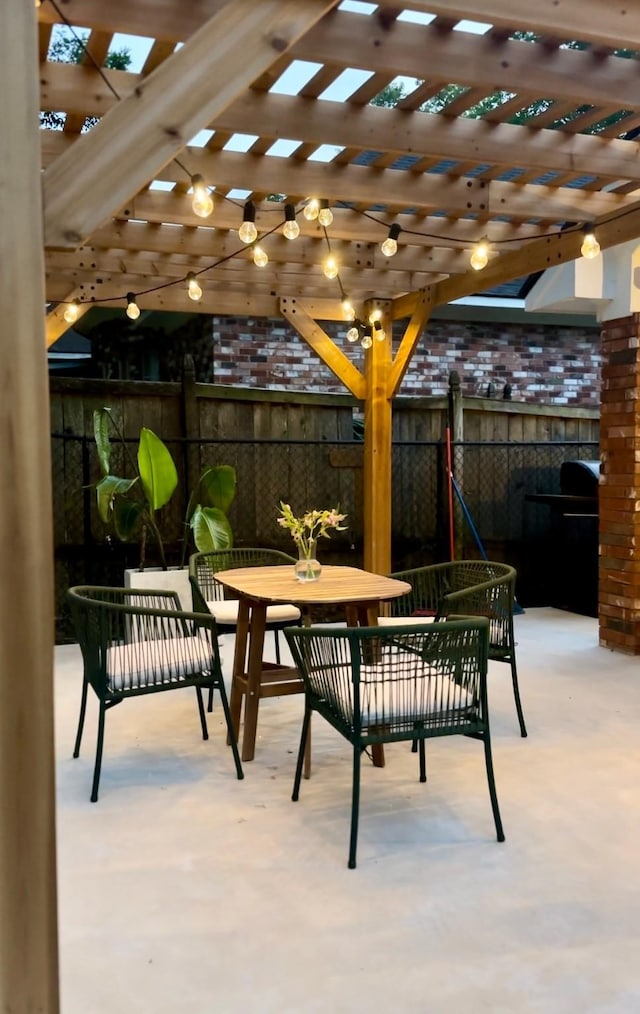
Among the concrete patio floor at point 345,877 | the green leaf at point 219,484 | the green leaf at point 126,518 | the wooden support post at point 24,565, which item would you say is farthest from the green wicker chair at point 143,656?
the green leaf at point 219,484

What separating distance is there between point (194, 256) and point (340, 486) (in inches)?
94.4

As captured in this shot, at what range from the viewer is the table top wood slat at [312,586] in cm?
329

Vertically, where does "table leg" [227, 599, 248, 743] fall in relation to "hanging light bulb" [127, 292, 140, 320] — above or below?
below

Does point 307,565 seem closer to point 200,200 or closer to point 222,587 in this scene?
point 222,587

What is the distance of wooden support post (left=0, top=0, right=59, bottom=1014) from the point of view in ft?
5.18

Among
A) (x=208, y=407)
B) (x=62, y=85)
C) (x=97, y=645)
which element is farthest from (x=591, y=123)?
(x=208, y=407)

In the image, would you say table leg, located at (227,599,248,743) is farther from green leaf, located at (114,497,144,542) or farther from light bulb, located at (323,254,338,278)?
green leaf, located at (114,497,144,542)

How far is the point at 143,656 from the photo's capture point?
3318mm

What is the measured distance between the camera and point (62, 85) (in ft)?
9.16

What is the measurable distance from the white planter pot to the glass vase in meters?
1.78

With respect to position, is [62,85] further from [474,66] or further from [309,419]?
[309,419]

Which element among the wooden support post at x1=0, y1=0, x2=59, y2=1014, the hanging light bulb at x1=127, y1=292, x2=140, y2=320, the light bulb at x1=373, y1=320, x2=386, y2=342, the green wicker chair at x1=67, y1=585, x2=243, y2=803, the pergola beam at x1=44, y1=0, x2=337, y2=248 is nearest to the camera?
the wooden support post at x1=0, y1=0, x2=59, y2=1014

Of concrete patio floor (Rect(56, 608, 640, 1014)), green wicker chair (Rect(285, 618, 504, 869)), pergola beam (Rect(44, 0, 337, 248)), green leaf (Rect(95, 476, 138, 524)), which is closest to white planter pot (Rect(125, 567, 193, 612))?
green leaf (Rect(95, 476, 138, 524))

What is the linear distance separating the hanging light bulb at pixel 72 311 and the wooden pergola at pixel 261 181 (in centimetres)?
7
